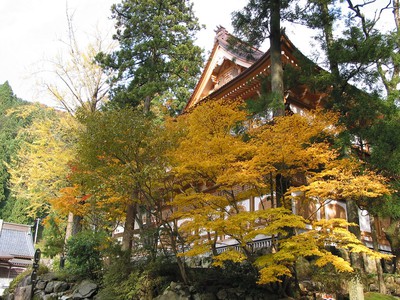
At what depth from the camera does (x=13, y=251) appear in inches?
1164

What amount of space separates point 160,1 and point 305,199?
11.3 m

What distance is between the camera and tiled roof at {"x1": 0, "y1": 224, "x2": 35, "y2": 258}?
96.2 feet

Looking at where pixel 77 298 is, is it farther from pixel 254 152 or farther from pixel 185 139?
pixel 254 152

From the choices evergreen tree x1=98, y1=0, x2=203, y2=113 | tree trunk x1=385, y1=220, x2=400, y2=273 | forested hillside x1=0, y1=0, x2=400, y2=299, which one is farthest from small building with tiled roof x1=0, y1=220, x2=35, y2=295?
tree trunk x1=385, y1=220, x2=400, y2=273

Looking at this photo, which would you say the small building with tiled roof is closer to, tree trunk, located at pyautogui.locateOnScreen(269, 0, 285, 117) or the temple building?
the temple building

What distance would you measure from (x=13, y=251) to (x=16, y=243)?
45.1 inches

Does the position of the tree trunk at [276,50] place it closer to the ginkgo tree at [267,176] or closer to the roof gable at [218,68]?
the ginkgo tree at [267,176]

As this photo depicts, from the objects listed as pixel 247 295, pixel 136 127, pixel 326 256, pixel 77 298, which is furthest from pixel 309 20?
pixel 77 298

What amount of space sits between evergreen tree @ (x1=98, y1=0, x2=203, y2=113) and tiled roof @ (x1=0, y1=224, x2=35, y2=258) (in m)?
21.0

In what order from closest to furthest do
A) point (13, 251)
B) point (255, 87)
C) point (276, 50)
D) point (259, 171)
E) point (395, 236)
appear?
point (259, 171) → point (276, 50) → point (395, 236) → point (255, 87) → point (13, 251)

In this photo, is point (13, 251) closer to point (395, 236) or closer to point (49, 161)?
point (49, 161)

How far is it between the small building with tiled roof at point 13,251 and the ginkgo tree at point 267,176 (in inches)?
905

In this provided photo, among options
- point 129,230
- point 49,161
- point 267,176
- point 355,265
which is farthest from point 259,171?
point 49,161

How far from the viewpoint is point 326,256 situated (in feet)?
26.7
